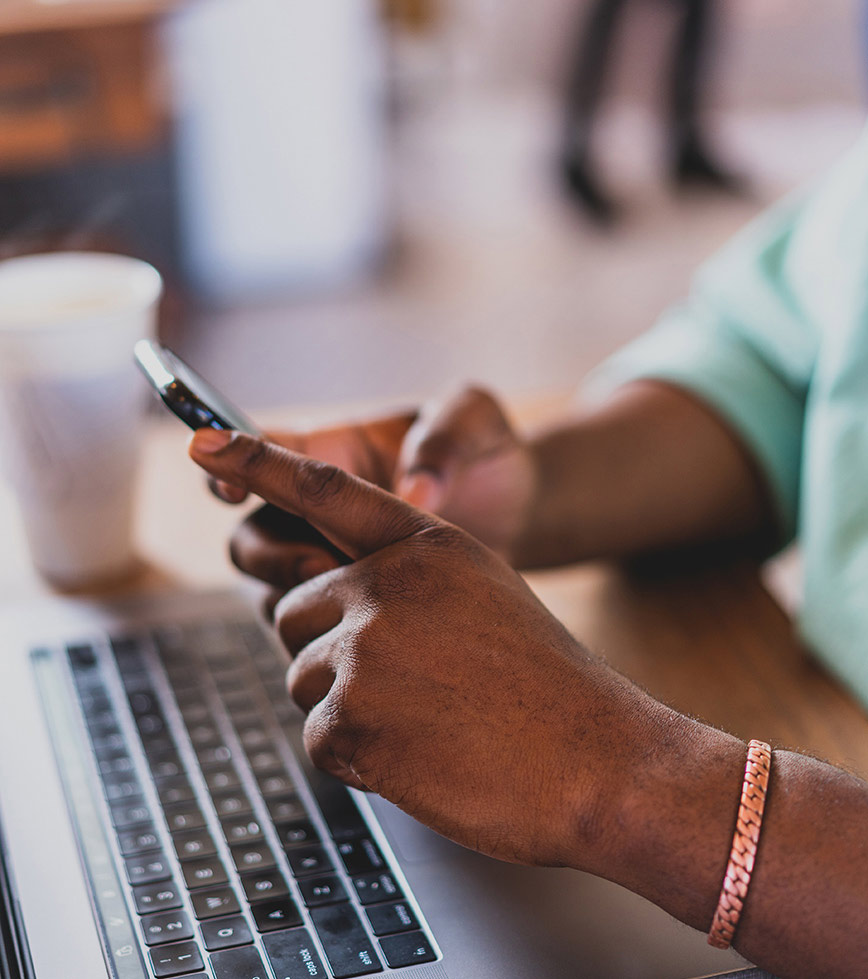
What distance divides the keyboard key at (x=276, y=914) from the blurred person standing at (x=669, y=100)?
2762 mm

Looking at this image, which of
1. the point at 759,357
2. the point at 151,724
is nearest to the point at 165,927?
the point at 151,724

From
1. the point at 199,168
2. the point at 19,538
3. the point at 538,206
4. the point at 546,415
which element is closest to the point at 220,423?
the point at 19,538

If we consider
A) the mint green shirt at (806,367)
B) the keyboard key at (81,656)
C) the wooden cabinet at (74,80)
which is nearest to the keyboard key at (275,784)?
the keyboard key at (81,656)

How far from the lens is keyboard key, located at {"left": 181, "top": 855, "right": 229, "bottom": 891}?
0.41 meters

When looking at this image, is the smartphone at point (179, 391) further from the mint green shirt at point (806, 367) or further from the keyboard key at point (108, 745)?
the mint green shirt at point (806, 367)

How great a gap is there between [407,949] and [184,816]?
11cm

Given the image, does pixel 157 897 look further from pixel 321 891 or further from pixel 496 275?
pixel 496 275

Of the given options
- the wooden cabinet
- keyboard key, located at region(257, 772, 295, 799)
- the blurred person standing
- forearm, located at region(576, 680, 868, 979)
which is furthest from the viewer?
the blurred person standing

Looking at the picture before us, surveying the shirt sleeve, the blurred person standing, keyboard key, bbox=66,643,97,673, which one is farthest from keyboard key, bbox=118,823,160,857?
the blurred person standing

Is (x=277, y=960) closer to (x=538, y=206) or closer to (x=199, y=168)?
(x=199, y=168)

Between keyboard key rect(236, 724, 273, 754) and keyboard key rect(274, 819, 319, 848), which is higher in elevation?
keyboard key rect(274, 819, 319, 848)

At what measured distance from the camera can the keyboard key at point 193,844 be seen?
1.39 feet

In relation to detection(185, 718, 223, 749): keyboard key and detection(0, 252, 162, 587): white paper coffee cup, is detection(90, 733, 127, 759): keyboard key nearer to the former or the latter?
detection(185, 718, 223, 749): keyboard key

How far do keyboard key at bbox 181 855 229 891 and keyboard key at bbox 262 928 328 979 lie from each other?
0.12 feet
